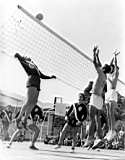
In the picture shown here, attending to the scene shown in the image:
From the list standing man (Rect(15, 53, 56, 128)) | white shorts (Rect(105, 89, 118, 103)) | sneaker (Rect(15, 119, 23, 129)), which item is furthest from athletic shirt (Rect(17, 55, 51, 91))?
white shorts (Rect(105, 89, 118, 103))

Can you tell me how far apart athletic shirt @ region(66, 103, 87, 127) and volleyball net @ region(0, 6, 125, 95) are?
0.62m

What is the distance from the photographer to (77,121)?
3.57 meters

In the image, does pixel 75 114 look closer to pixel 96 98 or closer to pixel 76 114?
pixel 76 114

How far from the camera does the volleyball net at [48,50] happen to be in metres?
3.21

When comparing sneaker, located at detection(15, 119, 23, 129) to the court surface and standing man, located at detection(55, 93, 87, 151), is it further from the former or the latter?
standing man, located at detection(55, 93, 87, 151)

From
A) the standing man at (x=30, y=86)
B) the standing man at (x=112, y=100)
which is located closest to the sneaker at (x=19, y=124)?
the standing man at (x=30, y=86)

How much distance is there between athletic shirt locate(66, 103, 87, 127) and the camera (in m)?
3.48

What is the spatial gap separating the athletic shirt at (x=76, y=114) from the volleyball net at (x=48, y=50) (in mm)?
618

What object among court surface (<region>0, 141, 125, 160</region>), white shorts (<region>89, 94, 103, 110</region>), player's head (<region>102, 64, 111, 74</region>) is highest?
player's head (<region>102, 64, 111, 74</region>)

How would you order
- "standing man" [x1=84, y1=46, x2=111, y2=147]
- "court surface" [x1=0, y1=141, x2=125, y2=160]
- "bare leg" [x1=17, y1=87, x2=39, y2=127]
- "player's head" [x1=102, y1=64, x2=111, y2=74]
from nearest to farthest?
"court surface" [x1=0, y1=141, x2=125, y2=160] < "bare leg" [x1=17, y1=87, x2=39, y2=127] < "standing man" [x1=84, y1=46, x2=111, y2=147] < "player's head" [x1=102, y1=64, x2=111, y2=74]

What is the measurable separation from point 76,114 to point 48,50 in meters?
1.18

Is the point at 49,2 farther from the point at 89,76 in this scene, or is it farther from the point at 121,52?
the point at 89,76

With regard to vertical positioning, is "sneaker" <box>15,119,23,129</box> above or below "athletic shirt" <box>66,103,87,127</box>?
below

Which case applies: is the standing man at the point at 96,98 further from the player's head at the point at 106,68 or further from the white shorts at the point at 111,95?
the white shorts at the point at 111,95
